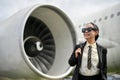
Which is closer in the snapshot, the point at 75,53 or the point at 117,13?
the point at 75,53

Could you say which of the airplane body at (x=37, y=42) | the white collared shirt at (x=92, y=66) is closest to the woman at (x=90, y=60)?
the white collared shirt at (x=92, y=66)

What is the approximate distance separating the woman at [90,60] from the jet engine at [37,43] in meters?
2.95

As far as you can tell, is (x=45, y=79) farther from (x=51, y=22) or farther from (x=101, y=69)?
(x=101, y=69)

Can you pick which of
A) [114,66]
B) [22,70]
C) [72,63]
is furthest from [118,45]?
[72,63]

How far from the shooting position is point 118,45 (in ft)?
28.4

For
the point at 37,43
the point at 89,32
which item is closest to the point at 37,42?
the point at 37,43

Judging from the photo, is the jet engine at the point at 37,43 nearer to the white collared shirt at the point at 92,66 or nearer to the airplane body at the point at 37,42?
the airplane body at the point at 37,42

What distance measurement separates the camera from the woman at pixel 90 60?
3117mm

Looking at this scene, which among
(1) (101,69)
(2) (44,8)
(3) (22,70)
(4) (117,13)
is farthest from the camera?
(4) (117,13)

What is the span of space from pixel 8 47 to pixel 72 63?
3205mm

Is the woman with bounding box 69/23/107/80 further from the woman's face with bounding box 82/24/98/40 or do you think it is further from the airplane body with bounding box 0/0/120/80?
the airplane body with bounding box 0/0/120/80

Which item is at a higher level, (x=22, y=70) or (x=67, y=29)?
(x=67, y=29)

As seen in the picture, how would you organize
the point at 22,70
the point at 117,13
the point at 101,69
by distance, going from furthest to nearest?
the point at 117,13, the point at 22,70, the point at 101,69

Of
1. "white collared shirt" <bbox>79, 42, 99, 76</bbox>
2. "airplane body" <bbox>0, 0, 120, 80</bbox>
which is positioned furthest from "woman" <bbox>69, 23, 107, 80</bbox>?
"airplane body" <bbox>0, 0, 120, 80</bbox>
